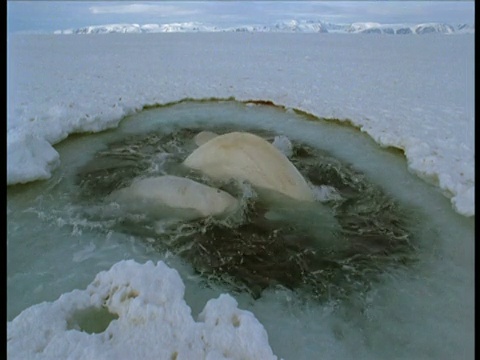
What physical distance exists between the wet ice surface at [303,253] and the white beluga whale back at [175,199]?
0.14 metres

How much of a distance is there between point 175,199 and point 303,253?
1250mm

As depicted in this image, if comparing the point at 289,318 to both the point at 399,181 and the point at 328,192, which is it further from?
the point at 399,181

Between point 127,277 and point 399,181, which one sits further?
point 399,181

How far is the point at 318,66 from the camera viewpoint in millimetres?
12930

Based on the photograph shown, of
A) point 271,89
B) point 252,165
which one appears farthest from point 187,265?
point 271,89

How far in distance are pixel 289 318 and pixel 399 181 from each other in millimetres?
2631

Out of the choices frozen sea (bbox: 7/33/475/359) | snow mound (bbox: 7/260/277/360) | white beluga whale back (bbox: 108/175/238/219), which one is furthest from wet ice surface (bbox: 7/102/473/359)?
snow mound (bbox: 7/260/277/360)

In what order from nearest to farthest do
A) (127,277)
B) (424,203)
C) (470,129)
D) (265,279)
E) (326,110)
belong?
(127,277) → (265,279) → (424,203) → (470,129) → (326,110)

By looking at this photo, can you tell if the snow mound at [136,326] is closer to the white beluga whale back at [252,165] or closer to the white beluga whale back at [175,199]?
the white beluga whale back at [175,199]

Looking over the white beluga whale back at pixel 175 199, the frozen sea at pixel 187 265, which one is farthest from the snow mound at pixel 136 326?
the white beluga whale back at pixel 175 199

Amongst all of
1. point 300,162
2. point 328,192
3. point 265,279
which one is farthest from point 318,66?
point 265,279

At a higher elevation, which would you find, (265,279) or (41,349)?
(41,349)

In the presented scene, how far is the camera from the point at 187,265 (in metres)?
3.01

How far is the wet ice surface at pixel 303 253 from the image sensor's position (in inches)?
98.1
